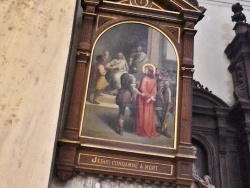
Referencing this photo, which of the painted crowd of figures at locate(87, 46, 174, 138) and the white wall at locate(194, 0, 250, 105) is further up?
the white wall at locate(194, 0, 250, 105)

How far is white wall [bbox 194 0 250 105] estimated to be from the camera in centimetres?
634

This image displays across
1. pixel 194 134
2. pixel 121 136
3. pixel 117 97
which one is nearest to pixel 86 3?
pixel 117 97

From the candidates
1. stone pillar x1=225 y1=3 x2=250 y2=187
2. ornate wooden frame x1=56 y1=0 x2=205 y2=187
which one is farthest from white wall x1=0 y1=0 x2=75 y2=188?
stone pillar x1=225 y1=3 x2=250 y2=187

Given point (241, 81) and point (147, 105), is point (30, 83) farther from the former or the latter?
point (241, 81)

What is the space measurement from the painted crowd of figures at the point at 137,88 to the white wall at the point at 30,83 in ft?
4.41

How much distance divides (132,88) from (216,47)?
112 inches

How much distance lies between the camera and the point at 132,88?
4.46m

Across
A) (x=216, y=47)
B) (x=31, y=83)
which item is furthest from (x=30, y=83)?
(x=216, y=47)

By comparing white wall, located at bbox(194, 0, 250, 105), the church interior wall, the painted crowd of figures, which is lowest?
the church interior wall

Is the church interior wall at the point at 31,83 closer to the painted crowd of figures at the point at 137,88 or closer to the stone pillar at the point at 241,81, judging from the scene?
the painted crowd of figures at the point at 137,88

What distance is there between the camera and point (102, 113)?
4258 mm

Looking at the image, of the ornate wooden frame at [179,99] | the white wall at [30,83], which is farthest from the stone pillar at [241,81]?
the white wall at [30,83]

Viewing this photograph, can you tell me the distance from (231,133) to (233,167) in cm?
50

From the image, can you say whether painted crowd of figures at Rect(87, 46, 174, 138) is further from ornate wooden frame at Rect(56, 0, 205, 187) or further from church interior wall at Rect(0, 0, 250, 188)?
church interior wall at Rect(0, 0, 250, 188)
